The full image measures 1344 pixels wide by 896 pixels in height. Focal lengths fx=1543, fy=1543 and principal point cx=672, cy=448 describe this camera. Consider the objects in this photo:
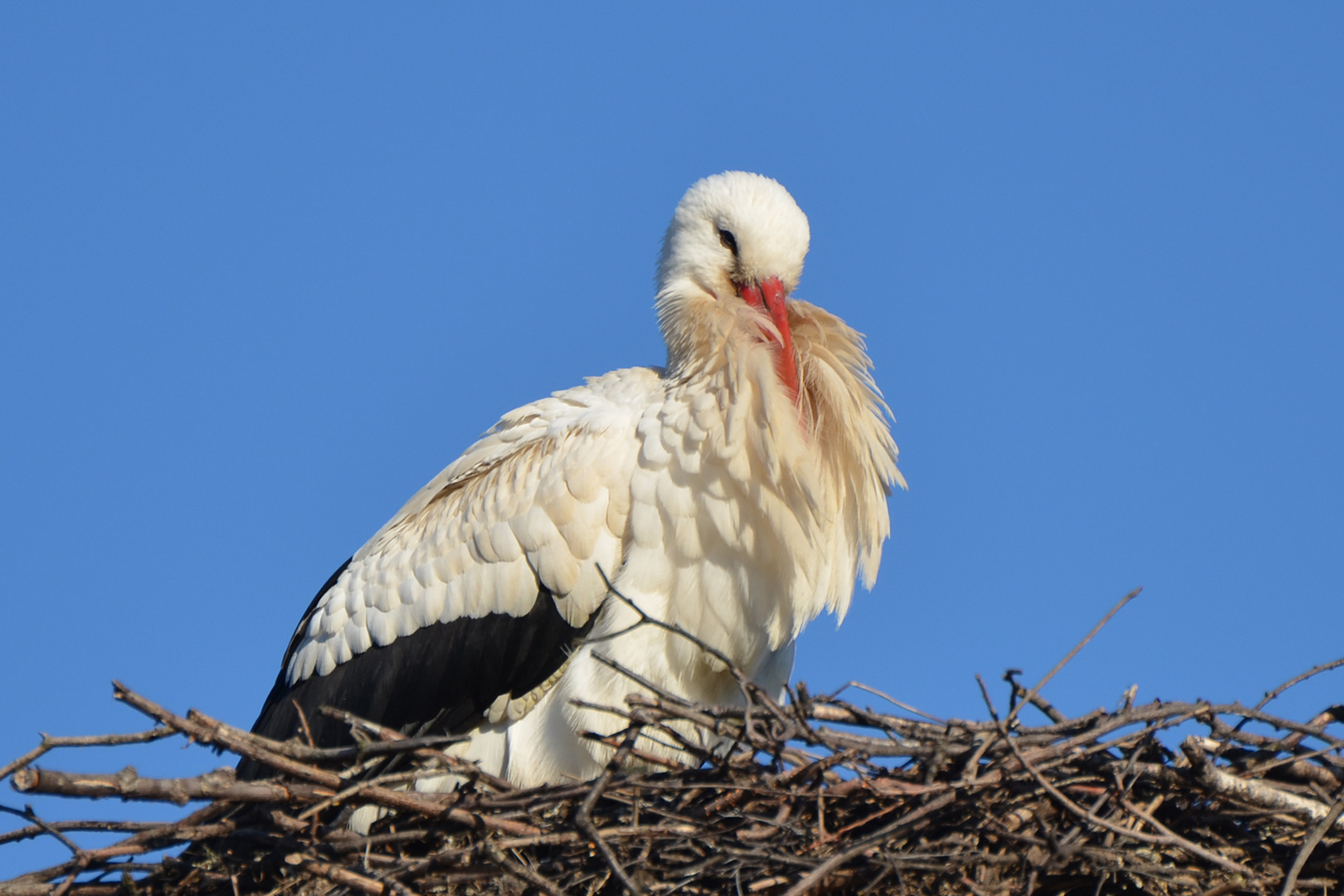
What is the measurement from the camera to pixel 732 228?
4988 mm

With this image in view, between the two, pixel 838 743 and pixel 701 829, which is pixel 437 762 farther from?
pixel 838 743

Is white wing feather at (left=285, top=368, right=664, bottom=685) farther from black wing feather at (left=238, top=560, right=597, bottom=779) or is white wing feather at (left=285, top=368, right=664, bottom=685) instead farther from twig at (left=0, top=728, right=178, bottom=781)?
twig at (left=0, top=728, right=178, bottom=781)

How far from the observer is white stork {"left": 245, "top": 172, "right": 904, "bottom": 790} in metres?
4.42

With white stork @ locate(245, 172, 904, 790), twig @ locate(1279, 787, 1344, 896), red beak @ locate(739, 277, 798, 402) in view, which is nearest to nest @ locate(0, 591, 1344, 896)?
twig @ locate(1279, 787, 1344, 896)

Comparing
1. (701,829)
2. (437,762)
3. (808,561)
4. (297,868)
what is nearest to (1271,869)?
(701,829)

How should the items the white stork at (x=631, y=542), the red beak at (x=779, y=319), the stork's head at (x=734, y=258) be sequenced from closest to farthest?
the white stork at (x=631, y=542), the red beak at (x=779, y=319), the stork's head at (x=734, y=258)

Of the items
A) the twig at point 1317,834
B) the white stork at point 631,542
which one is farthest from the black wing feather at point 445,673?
the twig at point 1317,834

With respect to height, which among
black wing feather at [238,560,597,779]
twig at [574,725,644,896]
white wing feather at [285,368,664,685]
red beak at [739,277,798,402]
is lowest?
→ twig at [574,725,644,896]

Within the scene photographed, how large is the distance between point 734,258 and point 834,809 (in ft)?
6.98

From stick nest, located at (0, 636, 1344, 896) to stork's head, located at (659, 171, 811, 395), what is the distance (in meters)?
1.69

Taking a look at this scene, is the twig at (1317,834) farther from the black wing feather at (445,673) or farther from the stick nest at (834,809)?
the black wing feather at (445,673)

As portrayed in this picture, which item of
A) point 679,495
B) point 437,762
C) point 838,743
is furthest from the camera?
point 679,495

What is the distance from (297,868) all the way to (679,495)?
1.49 metres

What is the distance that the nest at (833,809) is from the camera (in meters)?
3.29
